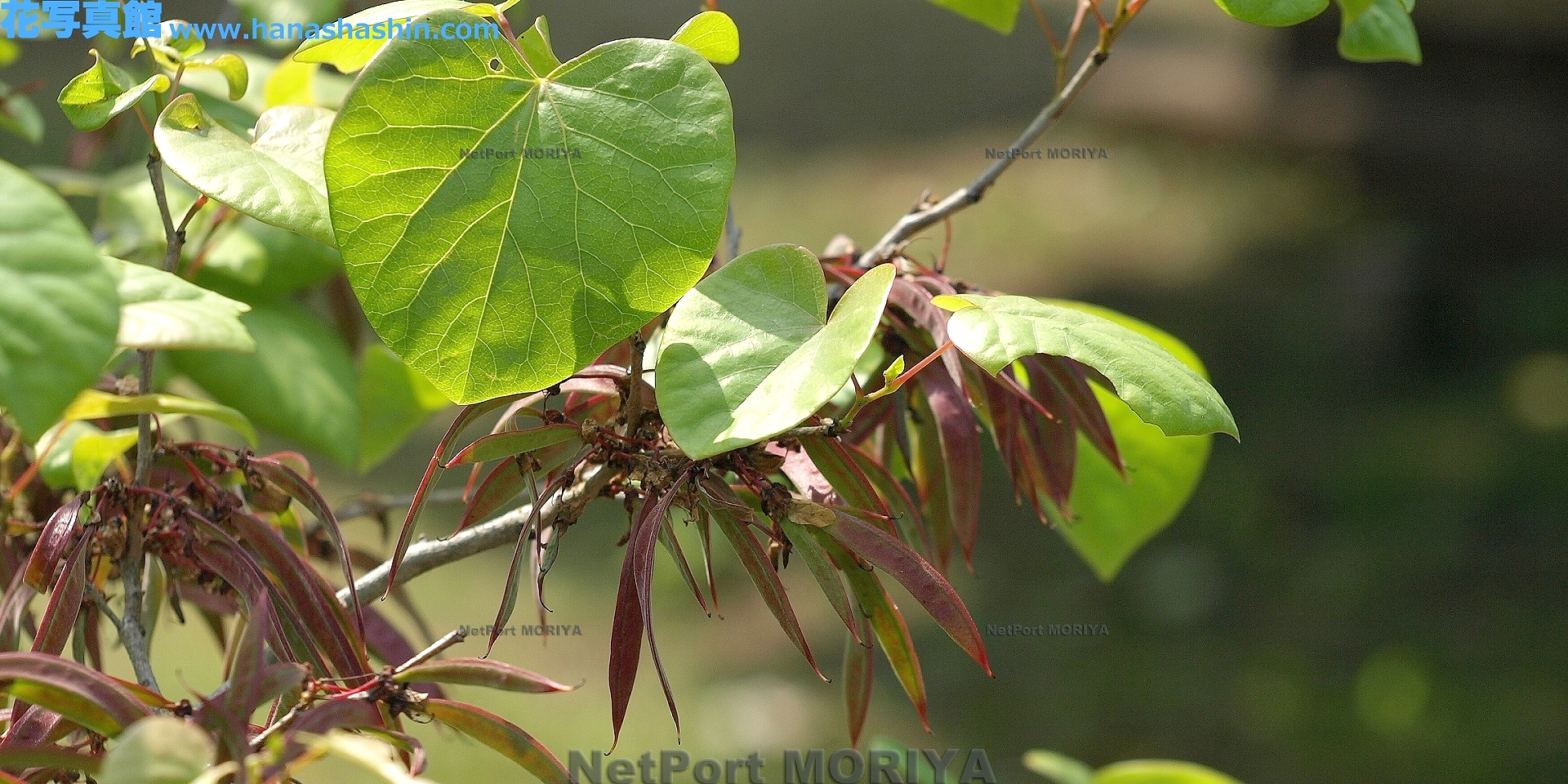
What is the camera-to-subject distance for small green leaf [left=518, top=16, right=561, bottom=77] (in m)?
0.46

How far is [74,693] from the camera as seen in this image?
0.38m

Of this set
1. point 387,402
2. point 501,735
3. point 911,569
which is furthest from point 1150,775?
point 387,402

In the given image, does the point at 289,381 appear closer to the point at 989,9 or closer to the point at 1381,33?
the point at 989,9

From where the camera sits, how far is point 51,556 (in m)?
0.47

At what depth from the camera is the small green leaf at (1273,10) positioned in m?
0.50

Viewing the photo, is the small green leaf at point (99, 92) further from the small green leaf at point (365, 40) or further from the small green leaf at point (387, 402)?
the small green leaf at point (387, 402)


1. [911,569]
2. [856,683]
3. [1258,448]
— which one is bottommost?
[1258,448]

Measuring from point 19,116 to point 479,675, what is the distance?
647mm

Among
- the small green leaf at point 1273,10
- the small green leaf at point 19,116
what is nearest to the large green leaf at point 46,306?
the small green leaf at point 1273,10

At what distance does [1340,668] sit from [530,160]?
2181 millimetres

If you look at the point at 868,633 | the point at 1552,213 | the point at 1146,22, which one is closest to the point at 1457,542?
the point at 1552,213

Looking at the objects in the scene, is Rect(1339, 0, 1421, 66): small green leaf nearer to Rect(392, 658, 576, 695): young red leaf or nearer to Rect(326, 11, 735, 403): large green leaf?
Rect(326, 11, 735, 403): large green leaf

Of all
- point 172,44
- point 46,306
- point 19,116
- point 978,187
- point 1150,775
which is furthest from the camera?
point 19,116

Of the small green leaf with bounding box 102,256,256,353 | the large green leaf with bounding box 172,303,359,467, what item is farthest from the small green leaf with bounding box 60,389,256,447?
the large green leaf with bounding box 172,303,359,467
